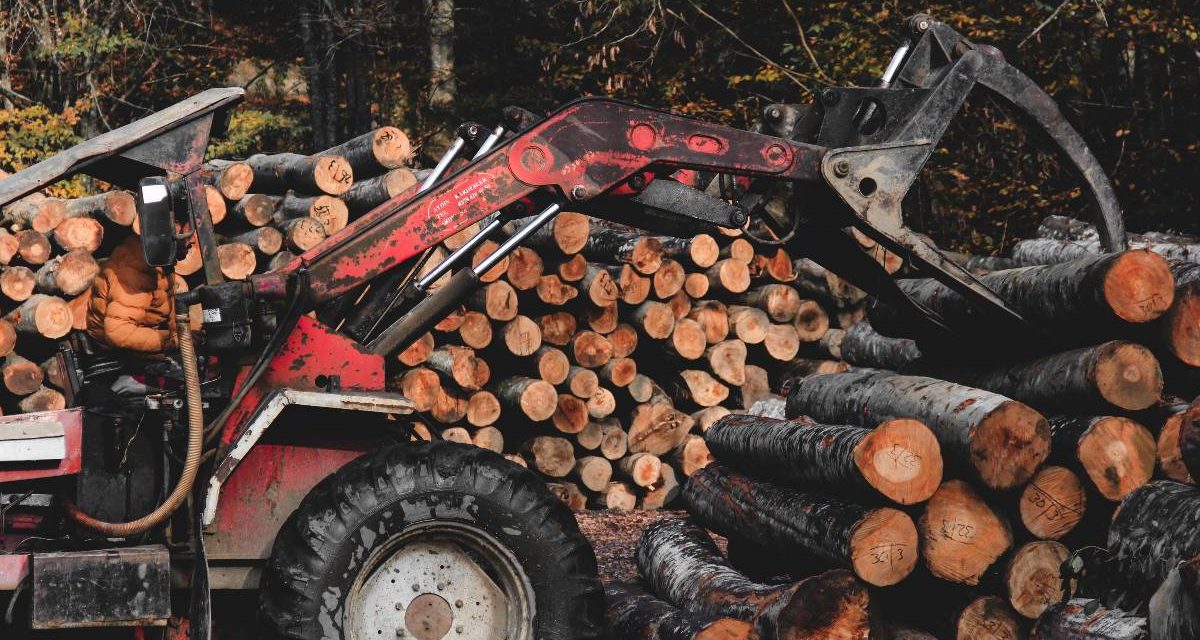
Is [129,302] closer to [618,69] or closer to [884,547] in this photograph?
[884,547]

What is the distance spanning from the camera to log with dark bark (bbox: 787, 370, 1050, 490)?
5543mm

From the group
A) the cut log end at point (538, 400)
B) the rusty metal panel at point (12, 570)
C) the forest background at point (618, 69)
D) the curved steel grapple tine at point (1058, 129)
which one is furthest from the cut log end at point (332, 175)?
the forest background at point (618, 69)

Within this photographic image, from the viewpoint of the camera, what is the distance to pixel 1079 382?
18.9 feet

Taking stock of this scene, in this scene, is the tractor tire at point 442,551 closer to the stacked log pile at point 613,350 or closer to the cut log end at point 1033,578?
the cut log end at point 1033,578

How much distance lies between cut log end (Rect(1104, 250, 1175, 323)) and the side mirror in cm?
382

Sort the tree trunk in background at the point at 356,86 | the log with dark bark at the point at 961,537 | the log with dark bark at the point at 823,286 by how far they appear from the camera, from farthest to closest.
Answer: the tree trunk in background at the point at 356,86
the log with dark bark at the point at 823,286
the log with dark bark at the point at 961,537

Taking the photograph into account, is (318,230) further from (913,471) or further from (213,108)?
(913,471)

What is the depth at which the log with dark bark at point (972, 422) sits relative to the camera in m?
5.54

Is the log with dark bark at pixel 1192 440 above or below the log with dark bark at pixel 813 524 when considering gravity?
above

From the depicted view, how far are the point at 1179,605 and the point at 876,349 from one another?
4.54 m

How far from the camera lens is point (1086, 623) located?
4875 millimetres

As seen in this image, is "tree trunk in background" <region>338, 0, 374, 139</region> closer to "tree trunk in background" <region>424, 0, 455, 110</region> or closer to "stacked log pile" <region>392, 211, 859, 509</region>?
"tree trunk in background" <region>424, 0, 455, 110</region>

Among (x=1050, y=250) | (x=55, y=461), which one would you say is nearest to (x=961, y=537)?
(x=55, y=461)

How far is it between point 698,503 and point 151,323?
126 inches
